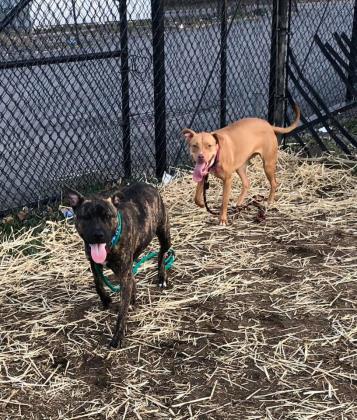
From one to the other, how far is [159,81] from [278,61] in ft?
6.11

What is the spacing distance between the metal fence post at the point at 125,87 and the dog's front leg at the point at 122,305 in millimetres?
2896

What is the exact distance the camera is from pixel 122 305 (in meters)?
3.45

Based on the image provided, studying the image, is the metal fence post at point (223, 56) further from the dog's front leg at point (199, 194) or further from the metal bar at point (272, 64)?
the dog's front leg at point (199, 194)

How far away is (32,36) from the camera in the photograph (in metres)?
5.61

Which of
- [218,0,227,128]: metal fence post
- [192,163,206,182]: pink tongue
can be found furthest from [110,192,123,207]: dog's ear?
[218,0,227,128]: metal fence post

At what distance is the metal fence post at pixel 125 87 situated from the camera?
572 centimetres

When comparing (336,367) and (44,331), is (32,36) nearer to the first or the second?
(44,331)

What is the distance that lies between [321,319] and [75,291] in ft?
5.52

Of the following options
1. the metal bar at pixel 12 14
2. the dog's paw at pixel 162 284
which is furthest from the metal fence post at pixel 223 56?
the dog's paw at pixel 162 284

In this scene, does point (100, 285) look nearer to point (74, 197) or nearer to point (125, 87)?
point (74, 197)

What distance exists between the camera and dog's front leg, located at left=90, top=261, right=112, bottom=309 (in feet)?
11.8

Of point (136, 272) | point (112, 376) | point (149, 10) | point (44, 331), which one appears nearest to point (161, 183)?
point (149, 10)

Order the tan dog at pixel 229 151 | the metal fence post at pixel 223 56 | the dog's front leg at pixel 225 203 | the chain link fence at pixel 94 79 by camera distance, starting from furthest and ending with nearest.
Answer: the metal fence post at pixel 223 56, the chain link fence at pixel 94 79, the dog's front leg at pixel 225 203, the tan dog at pixel 229 151

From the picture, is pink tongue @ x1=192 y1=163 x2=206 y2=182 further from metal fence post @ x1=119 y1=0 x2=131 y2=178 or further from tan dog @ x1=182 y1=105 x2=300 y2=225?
metal fence post @ x1=119 y1=0 x2=131 y2=178
